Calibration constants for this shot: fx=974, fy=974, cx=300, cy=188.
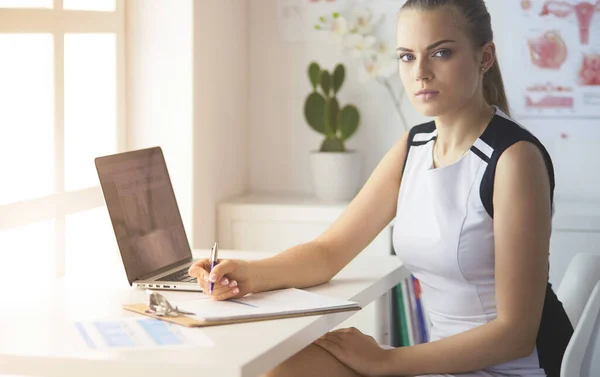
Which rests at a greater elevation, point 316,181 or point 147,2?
point 147,2

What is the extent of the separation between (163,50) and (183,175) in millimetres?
375

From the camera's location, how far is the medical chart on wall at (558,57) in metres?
3.11

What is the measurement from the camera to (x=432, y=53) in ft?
6.45

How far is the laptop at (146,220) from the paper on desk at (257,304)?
0.10 meters

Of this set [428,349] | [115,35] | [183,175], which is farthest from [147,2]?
[428,349]

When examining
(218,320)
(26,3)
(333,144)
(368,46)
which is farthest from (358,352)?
(368,46)

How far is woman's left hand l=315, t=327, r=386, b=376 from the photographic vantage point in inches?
72.3

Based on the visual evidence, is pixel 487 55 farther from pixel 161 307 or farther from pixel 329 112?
pixel 329 112

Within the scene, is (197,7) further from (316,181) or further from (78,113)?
(316,181)

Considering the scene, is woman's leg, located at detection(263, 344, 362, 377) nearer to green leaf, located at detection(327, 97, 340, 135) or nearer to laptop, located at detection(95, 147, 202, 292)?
laptop, located at detection(95, 147, 202, 292)

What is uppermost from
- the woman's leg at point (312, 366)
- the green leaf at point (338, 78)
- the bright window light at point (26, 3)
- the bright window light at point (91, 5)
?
the bright window light at point (91, 5)

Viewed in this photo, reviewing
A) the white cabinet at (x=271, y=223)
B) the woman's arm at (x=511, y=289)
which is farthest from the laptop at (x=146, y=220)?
the white cabinet at (x=271, y=223)

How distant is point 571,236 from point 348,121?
81 centimetres

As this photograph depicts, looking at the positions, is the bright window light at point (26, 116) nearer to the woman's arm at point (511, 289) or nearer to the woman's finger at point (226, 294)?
the woman's finger at point (226, 294)
